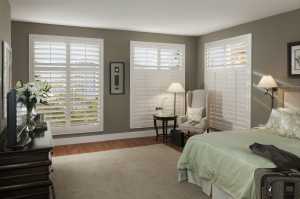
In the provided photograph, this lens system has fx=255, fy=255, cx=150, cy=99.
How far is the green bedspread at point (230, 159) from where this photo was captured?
96.1 inches

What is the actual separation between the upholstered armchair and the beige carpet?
68 cm

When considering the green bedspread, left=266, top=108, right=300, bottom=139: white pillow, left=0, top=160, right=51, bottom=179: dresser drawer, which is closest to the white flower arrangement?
left=0, top=160, right=51, bottom=179: dresser drawer

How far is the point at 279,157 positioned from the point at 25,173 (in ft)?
7.39

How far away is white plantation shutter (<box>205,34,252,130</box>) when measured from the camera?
16.9ft

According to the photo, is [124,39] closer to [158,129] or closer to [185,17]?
[185,17]

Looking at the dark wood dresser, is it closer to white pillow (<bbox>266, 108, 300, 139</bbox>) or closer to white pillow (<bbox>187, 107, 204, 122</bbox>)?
white pillow (<bbox>266, 108, 300, 139</bbox>)

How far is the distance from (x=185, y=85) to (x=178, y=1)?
3157 mm

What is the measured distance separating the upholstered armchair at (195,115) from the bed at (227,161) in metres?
1.57

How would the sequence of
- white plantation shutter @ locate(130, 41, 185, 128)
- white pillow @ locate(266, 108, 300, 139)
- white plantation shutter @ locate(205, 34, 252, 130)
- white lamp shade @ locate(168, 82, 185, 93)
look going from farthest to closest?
white plantation shutter @ locate(130, 41, 185, 128), white lamp shade @ locate(168, 82, 185, 93), white plantation shutter @ locate(205, 34, 252, 130), white pillow @ locate(266, 108, 300, 139)

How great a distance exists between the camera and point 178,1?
375cm

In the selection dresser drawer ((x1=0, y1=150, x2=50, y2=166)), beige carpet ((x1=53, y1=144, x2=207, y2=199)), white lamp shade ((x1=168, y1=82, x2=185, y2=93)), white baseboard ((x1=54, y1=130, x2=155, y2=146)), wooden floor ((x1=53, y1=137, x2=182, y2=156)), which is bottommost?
beige carpet ((x1=53, y1=144, x2=207, y2=199))

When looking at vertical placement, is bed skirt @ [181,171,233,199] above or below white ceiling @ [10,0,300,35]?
below

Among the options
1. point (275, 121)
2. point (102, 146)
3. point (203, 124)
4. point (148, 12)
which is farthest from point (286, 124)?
point (102, 146)

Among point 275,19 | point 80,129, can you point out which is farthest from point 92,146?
point 275,19
